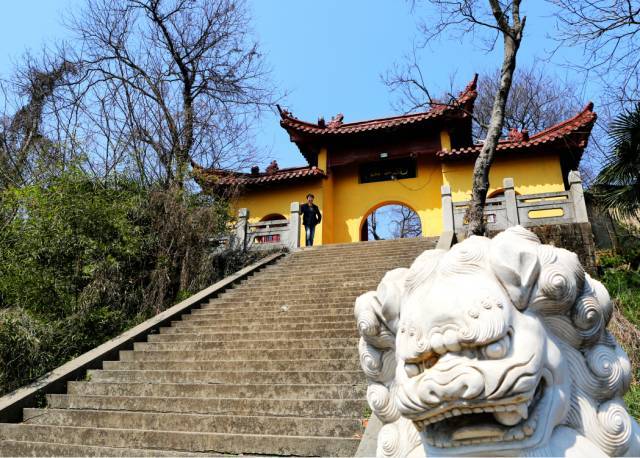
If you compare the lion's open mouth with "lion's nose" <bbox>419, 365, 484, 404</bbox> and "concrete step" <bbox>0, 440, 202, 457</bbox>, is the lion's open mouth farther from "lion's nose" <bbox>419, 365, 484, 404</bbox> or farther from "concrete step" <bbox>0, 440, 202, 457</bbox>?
"concrete step" <bbox>0, 440, 202, 457</bbox>

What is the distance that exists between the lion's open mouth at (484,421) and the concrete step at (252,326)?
417cm

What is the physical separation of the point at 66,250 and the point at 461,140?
1162cm

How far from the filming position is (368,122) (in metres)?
13.8

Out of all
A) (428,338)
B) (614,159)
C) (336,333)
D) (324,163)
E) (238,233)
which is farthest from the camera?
(324,163)

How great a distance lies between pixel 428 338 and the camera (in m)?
1.29

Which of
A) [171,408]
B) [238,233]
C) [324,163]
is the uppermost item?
[324,163]

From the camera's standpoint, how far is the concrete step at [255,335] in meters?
5.29

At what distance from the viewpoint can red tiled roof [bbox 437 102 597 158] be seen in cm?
1120

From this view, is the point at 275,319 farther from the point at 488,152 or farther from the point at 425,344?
the point at 425,344

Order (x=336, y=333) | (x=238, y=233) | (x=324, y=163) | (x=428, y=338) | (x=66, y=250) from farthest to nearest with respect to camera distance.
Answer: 1. (x=324, y=163)
2. (x=238, y=233)
3. (x=66, y=250)
4. (x=336, y=333)
5. (x=428, y=338)

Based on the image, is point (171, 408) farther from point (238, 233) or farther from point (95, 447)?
point (238, 233)

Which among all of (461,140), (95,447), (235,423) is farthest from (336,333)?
(461,140)

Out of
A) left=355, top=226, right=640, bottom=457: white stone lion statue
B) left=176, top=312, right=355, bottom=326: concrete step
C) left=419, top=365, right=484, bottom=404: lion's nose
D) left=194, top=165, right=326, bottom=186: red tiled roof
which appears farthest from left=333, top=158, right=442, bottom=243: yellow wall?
left=419, top=365, right=484, bottom=404: lion's nose

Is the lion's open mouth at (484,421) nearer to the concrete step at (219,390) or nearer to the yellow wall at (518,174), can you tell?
the concrete step at (219,390)
